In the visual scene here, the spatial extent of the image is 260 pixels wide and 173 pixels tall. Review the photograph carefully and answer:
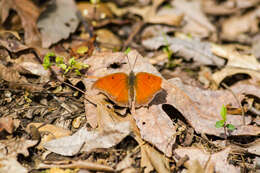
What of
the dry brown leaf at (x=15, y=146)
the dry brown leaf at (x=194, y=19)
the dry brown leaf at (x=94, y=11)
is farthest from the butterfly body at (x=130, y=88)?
the dry brown leaf at (x=194, y=19)

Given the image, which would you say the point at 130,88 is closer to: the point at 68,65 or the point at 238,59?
the point at 68,65

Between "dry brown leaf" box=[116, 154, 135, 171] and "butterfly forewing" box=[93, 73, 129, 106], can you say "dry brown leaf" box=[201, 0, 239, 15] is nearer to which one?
"butterfly forewing" box=[93, 73, 129, 106]

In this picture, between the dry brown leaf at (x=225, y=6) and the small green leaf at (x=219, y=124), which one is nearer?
the small green leaf at (x=219, y=124)

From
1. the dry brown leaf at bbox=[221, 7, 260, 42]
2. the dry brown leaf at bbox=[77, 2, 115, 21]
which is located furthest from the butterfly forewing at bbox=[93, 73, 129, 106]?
the dry brown leaf at bbox=[221, 7, 260, 42]

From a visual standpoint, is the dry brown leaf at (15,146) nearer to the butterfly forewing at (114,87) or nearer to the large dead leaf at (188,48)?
the butterfly forewing at (114,87)

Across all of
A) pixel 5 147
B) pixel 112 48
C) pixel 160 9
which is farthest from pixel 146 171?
pixel 160 9
